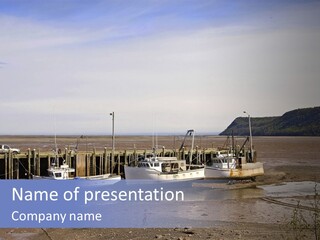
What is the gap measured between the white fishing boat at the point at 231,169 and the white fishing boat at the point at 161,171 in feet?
5.18

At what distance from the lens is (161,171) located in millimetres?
22469

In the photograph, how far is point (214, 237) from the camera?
1238 centimetres

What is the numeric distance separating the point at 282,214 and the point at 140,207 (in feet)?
15.3

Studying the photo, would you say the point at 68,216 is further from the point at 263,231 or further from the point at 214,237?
the point at 263,231

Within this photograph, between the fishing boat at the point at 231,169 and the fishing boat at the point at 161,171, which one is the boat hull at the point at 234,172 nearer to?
the fishing boat at the point at 231,169

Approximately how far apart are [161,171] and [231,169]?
4290 mm

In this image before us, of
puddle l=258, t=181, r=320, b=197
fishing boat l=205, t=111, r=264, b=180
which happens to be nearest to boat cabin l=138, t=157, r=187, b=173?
fishing boat l=205, t=111, r=264, b=180

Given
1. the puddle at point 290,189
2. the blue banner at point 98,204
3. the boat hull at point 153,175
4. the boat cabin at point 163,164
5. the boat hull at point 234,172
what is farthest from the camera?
the boat hull at point 234,172

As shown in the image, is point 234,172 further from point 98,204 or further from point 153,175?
point 98,204

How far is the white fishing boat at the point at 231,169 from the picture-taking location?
2481cm

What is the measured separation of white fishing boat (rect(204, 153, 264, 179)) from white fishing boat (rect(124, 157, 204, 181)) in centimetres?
158

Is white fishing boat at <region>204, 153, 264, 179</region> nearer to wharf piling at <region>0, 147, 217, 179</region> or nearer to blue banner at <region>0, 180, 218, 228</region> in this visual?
blue banner at <region>0, 180, 218, 228</region>

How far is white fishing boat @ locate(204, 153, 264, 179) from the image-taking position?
24812 millimetres

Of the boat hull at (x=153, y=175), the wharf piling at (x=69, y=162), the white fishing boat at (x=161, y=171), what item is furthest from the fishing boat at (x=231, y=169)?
the wharf piling at (x=69, y=162)
